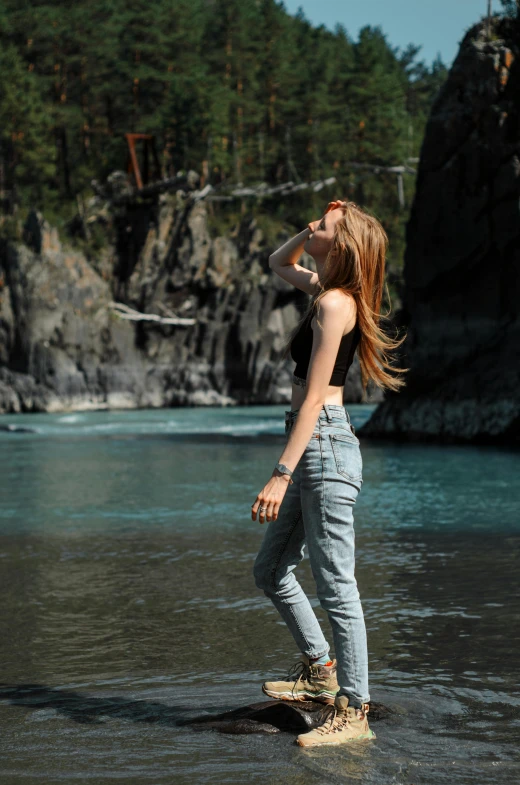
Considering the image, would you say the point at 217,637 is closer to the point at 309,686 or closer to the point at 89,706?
the point at 89,706

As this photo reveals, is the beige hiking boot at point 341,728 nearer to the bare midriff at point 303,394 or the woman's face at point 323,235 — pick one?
the bare midriff at point 303,394

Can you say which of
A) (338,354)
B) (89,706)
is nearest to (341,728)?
(89,706)

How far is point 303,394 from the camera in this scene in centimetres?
429

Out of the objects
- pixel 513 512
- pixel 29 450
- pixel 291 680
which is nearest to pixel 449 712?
pixel 291 680

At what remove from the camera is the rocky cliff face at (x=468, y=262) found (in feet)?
82.8

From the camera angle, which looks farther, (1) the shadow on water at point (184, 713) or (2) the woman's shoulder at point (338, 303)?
(1) the shadow on water at point (184, 713)

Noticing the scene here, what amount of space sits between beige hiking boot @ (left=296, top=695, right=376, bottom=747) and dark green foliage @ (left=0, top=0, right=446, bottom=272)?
205 feet

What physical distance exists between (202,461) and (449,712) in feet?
56.0

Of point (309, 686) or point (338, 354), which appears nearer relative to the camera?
point (338, 354)

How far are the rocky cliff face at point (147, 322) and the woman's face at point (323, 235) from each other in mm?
49020

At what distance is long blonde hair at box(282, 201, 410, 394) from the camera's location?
4.28 m

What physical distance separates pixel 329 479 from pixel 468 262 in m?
23.2

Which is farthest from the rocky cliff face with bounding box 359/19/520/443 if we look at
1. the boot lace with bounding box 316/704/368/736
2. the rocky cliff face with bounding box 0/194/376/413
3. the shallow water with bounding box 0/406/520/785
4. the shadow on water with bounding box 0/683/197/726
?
the rocky cliff face with bounding box 0/194/376/413

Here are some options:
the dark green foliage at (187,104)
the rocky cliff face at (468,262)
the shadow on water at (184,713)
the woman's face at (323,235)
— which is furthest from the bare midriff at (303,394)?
the dark green foliage at (187,104)
